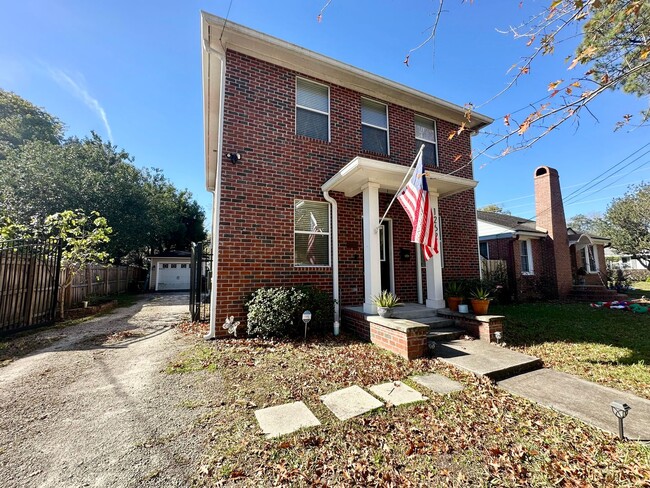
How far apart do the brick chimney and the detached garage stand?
24.8 metres

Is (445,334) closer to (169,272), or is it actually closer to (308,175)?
(308,175)

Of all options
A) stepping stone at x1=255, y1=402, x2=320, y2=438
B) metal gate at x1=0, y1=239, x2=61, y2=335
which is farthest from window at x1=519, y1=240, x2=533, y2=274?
metal gate at x1=0, y1=239, x2=61, y2=335

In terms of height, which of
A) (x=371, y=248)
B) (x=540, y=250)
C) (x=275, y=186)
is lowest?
(x=371, y=248)

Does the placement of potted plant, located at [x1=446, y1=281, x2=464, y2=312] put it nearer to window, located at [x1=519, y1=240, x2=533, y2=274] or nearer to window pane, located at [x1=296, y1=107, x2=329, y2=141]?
window pane, located at [x1=296, y1=107, x2=329, y2=141]

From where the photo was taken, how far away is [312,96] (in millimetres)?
7410

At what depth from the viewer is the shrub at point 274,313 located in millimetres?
5570

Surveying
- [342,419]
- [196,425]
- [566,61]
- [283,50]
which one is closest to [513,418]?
[342,419]

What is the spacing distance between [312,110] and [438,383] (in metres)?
6.77

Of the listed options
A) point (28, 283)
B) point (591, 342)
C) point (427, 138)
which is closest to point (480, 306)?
point (591, 342)

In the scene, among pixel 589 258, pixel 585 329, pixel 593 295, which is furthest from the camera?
pixel 589 258

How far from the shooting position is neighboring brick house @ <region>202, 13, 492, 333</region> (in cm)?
615

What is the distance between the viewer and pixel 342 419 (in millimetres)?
2908

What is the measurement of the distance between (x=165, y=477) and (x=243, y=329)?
3893 mm

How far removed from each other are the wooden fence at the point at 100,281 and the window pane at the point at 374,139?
34.3 feet
